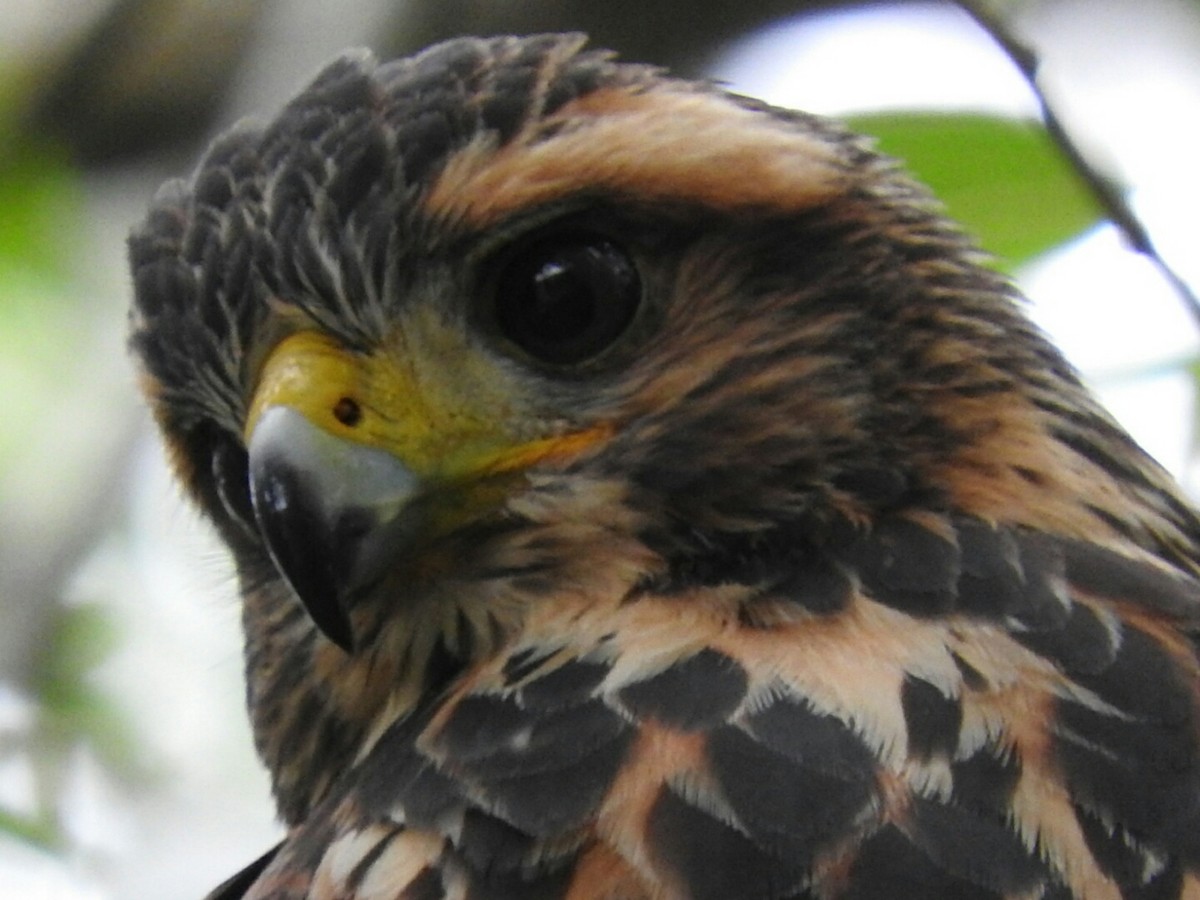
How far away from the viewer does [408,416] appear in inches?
99.1

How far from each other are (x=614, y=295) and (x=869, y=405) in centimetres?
36

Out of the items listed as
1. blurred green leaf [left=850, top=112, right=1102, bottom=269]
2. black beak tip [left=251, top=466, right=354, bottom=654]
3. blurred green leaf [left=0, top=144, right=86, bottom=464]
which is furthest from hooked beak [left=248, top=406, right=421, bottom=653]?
blurred green leaf [left=0, top=144, right=86, bottom=464]

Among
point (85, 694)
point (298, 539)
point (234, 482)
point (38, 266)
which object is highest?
point (298, 539)

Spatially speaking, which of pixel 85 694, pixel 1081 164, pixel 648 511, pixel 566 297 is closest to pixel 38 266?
pixel 85 694

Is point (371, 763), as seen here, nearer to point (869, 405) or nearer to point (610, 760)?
point (610, 760)

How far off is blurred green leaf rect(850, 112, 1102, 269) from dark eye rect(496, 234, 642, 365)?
0.64m

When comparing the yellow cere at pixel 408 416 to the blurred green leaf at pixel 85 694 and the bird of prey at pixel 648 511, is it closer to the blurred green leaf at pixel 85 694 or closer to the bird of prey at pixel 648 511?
the bird of prey at pixel 648 511

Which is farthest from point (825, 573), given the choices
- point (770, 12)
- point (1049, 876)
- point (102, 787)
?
point (102, 787)

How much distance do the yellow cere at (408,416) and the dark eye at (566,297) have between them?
117 millimetres

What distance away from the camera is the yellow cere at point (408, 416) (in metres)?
2.49

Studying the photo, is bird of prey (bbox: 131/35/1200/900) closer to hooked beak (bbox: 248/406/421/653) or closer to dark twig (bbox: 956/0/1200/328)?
hooked beak (bbox: 248/406/421/653)

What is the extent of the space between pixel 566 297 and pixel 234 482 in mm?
632

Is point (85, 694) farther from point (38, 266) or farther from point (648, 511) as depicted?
point (648, 511)

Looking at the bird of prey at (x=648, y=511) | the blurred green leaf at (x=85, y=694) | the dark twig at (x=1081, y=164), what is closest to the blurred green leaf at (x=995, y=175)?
the bird of prey at (x=648, y=511)
